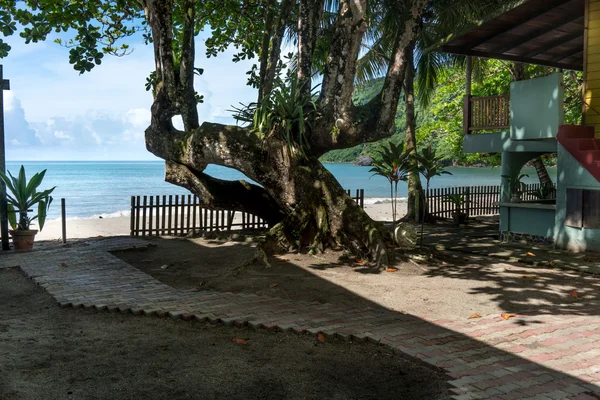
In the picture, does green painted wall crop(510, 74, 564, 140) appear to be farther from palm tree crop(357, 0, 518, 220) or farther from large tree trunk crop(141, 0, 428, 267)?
large tree trunk crop(141, 0, 428, 267)

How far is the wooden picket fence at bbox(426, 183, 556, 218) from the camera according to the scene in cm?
2108

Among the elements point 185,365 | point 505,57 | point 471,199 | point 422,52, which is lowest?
point 185,365

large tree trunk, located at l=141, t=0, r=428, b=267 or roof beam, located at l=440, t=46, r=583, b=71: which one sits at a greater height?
roof beam, located at l=440, t=46, r=583, b=71

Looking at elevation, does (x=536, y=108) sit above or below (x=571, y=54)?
below

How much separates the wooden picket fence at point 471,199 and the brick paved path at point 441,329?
13954 millimetres

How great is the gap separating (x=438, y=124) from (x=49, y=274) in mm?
19154

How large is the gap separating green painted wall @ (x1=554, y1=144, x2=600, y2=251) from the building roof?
3197 mm

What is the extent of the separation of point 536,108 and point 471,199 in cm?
976

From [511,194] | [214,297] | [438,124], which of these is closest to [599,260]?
[511,194]

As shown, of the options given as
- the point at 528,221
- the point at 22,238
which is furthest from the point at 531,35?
the point at 22,238

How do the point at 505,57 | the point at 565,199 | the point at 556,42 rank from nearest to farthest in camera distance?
the point at 565,199 < the point at 556,42 < the point at 505,57

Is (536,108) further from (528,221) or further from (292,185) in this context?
(292,185)

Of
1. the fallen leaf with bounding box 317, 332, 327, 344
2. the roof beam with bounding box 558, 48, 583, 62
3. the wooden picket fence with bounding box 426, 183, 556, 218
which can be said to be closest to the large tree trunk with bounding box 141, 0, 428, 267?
the fallen leaf with bounding box 317, 332, 327, 344

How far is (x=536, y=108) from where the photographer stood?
44.6ft
